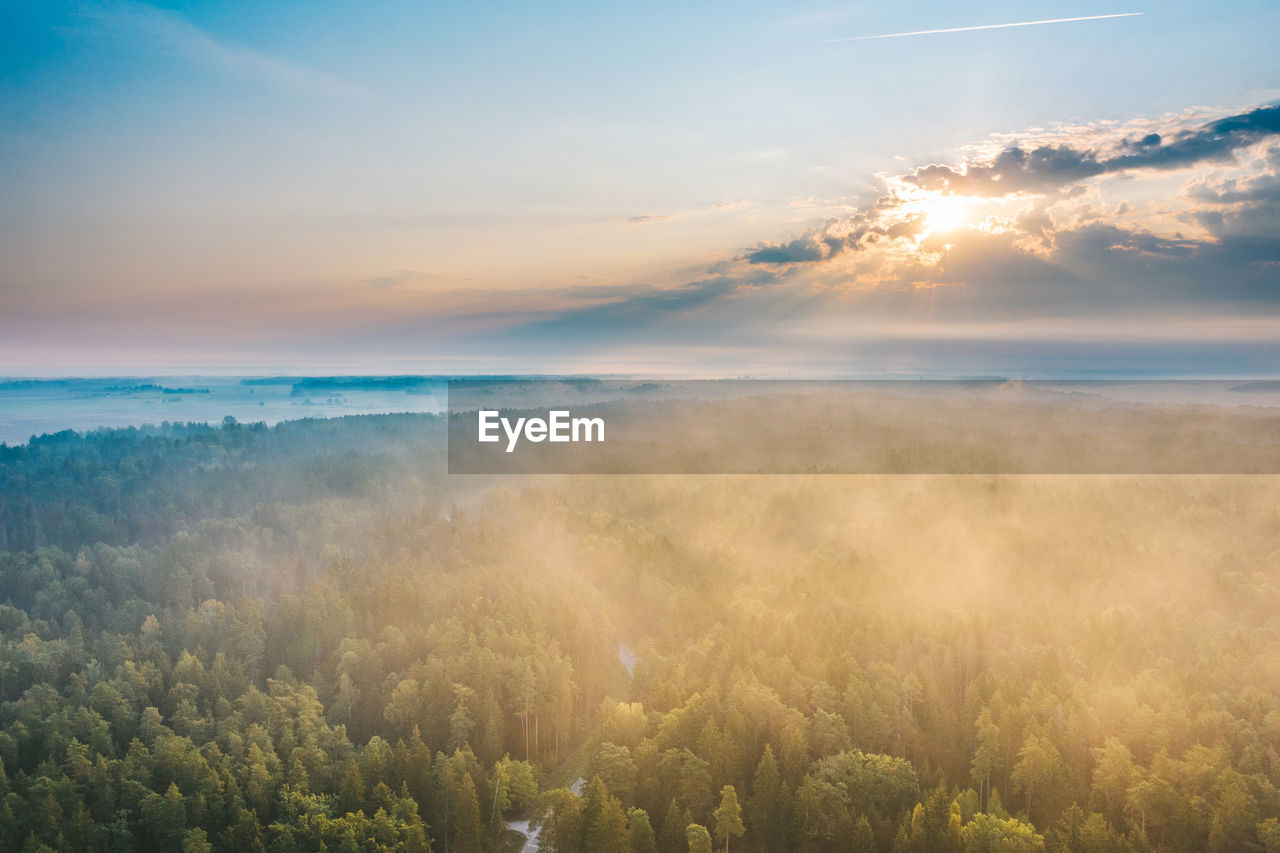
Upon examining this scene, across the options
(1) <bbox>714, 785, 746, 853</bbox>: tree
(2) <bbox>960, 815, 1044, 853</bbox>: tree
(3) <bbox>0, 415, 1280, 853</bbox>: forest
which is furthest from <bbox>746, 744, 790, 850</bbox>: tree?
(2) <bbox>960, 815, 1044, 853</bbox>: tree

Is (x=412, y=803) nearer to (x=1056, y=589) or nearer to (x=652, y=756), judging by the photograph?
(x=652, y=756)

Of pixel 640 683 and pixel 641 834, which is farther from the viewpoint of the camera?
pixel 640 683

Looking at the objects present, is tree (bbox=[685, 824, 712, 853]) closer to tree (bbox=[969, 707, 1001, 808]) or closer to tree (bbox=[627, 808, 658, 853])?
tree (bbox=[627, 808, 658, 853])

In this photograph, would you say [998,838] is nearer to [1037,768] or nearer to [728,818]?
[1037,768]

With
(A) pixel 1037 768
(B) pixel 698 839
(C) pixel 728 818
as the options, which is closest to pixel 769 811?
(C) pixel 728 818

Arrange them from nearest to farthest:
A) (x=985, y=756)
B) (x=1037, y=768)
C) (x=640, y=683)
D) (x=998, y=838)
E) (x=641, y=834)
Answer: (x=998, y=838), (x=641, y=834), (x=1037, y=768), (x=985, y=756), (x=640, y=683)

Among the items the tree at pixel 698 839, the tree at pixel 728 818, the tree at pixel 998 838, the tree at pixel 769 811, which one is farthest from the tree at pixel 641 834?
the tree at pixel 998 838

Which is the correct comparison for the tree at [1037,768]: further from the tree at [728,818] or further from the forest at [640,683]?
the tree at [728,818]

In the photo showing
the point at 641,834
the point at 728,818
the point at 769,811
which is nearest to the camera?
the point at 728,818
